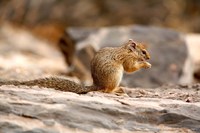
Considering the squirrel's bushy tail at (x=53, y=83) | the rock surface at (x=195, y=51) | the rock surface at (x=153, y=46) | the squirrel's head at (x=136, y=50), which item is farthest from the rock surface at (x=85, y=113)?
the rock surface at (x=195, y=51)

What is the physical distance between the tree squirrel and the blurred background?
42.3 feet

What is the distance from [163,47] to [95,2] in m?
8.71

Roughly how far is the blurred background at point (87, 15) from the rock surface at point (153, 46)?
5771 millimetres

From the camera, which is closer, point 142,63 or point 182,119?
point 182,119

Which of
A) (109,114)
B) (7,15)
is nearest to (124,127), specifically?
(109,114)

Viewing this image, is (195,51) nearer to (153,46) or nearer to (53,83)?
(153,46)

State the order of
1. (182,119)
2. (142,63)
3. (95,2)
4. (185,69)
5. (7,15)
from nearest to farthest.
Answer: (182,119) → (142,63) → (185,69) → (7,15) → (95,2)

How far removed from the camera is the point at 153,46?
12.8 m

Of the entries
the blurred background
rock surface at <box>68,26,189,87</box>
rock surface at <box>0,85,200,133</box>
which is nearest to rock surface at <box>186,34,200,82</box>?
rock surface at <box>68,26,189,87</box>

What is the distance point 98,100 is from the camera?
17.7 ft

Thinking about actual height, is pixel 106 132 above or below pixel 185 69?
below

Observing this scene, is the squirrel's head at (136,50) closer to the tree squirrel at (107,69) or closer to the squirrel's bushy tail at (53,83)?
the tree squirrel at (107,69)

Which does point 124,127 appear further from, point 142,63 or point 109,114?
point 142,63

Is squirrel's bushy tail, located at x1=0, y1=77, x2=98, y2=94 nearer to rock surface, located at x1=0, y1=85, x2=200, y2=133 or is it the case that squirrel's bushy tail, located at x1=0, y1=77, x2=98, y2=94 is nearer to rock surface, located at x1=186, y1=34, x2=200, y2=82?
rock surface, located at x1=0, y1=85, x2=200, y2=133
